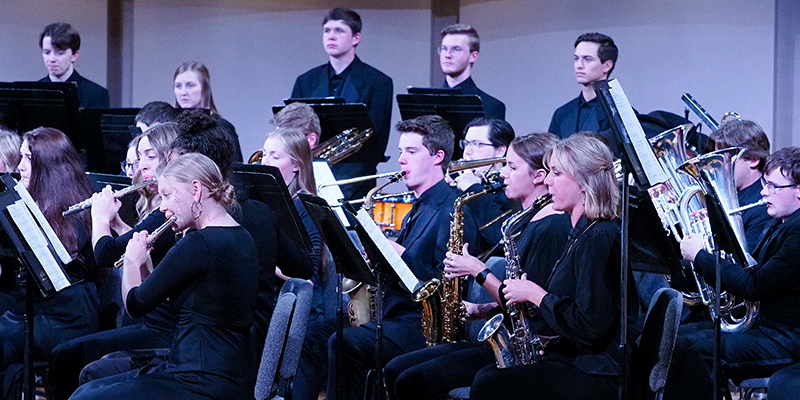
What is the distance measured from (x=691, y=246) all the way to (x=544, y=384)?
940mm

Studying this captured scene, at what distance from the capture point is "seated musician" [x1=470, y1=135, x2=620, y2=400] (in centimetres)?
314

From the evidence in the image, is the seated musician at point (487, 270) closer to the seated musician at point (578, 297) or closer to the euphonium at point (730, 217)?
the seated musician at point (578, 297)

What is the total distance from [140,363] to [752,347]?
2332 mm

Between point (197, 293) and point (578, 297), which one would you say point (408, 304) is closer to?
point (578, 297)

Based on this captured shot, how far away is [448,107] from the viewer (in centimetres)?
514

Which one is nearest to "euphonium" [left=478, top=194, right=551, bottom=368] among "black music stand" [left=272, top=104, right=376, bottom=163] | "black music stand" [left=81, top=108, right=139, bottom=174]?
"black music stand" [left=272, top=104, right=376, bottom=163]

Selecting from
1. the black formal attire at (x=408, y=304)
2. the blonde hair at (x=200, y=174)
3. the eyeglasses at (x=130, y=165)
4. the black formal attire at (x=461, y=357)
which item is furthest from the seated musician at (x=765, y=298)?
the eyeglasses at (x=130, y=165)

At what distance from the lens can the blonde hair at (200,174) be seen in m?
3.15

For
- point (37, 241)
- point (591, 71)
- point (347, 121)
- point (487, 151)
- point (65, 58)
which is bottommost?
point (37, 241)

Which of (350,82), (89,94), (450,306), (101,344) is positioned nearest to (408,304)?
(450,306)

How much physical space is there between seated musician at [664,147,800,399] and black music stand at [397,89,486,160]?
64.1 inches

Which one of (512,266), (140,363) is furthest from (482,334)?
(140,363)

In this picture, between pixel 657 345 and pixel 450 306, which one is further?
pixel 450 306

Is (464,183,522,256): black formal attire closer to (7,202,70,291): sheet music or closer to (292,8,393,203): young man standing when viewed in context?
(292,8,393,203): young man standing
